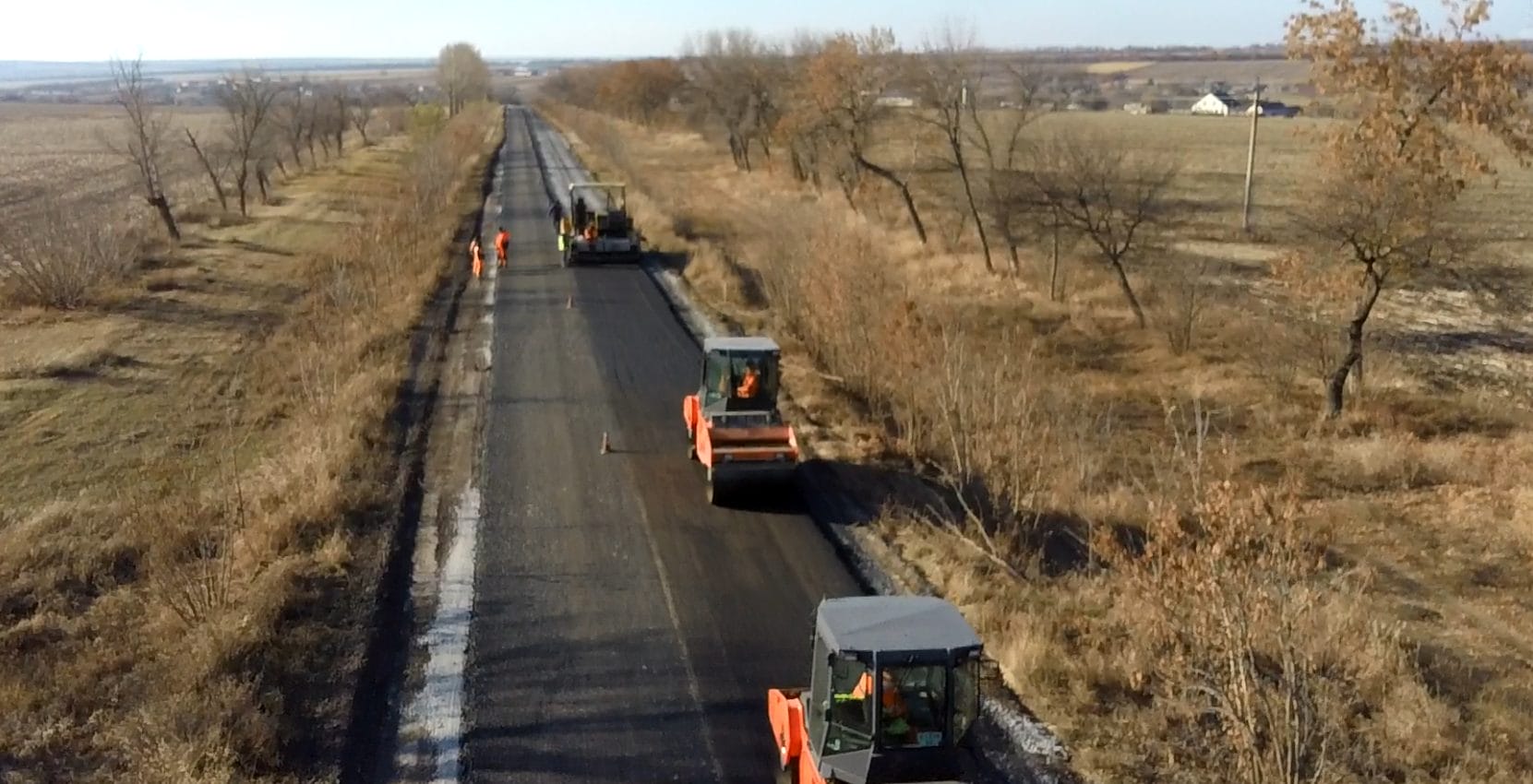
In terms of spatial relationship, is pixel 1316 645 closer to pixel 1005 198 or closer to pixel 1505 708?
pixel 1505 708

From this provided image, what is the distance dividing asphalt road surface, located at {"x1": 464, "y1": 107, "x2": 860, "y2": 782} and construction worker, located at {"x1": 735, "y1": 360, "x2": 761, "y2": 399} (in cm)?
160

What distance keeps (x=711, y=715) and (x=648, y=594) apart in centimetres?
281

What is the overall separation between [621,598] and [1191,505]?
6.77m

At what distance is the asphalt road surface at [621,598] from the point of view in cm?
1103

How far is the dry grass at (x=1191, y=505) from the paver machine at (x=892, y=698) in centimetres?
159

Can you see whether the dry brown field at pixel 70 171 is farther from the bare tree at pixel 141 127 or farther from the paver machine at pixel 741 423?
the paver machine at pixel 741 423

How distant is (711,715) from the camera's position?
1147 cm

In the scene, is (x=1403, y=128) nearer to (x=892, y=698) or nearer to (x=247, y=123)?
(x=892, y=698)

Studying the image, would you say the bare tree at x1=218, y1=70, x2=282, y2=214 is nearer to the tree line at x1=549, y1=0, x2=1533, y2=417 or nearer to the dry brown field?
the dry brown field

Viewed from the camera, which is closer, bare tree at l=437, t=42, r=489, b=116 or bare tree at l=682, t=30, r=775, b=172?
bare tree at l=682, t=30, r=775, b=172

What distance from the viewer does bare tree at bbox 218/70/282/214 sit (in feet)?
165

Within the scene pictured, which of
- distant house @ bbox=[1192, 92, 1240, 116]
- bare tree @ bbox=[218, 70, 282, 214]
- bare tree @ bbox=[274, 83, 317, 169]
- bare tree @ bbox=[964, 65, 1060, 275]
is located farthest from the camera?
distant house @ bbox=[1192, 92, 1240, 116]

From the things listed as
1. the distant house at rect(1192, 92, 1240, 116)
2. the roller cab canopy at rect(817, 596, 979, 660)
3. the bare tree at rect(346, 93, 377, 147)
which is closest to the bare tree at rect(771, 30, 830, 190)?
the roller cab canopy at rect(817, 596, 979, 660)

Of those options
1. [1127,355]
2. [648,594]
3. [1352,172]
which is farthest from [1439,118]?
[648,594]
